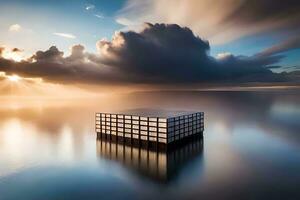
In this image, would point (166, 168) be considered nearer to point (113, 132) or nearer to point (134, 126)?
point (134, 126)

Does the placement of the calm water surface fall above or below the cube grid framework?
below

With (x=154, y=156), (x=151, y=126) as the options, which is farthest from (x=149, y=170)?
(x=151, y=126)

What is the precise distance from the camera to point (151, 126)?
51.5 m

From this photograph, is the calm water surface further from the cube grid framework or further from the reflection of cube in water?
Result: the cube grid framework

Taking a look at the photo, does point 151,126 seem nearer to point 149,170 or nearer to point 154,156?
point 154,156

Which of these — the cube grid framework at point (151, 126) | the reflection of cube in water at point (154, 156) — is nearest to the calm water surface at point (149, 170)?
the reflection of cube in water at point (154, 156)

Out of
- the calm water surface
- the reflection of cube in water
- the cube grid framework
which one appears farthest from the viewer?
the cube grid framework

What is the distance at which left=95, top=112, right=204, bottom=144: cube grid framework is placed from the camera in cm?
5026

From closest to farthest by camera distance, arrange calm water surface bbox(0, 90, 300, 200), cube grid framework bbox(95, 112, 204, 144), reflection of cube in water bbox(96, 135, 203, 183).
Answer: calm water surface bbox(0, 90, 300, 200), reflection of cube in water bbox(96, 135, 203, 183), cube grid framework bbox(95, 112, 204, 144)

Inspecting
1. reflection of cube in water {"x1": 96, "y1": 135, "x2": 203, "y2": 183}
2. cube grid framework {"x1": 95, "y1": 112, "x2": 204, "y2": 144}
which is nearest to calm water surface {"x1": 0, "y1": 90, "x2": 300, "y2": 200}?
reflection of cube in water {"x1": 96, "y1": 135, "x2": 203, "y2": 183}

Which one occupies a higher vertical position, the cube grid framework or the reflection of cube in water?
the cube grid framework

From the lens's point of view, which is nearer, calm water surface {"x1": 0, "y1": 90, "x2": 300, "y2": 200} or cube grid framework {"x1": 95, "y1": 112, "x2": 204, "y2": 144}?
calm water surface {"x1": 0, "y1": 90, "x2": 300, "y2": 200}

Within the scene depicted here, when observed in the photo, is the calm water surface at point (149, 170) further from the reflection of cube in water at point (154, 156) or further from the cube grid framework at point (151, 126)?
the cube grid framework at point (151, 126)

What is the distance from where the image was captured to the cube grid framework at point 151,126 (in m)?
50.3
